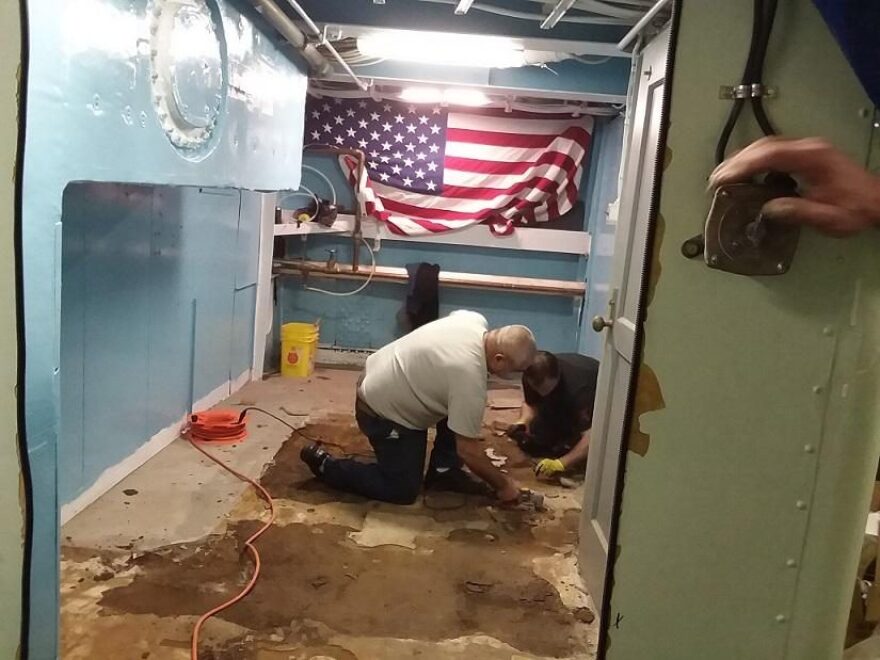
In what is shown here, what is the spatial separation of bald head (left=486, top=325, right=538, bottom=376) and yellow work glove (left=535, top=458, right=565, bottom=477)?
0.78 m

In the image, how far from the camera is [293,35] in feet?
9.39

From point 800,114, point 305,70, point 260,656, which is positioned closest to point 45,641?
point 260,656

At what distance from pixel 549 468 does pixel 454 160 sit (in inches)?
113

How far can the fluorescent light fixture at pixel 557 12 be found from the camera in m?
2.35

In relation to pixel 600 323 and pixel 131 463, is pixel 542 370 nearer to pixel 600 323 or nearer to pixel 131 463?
pixel 600 323

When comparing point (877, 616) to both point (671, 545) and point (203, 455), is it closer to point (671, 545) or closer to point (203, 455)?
point (671, 545)

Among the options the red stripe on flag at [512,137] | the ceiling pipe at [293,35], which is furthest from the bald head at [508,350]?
the red stripe on flag at [512,137]

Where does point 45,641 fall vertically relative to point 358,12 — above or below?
below

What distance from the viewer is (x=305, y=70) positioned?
3553 millimetres

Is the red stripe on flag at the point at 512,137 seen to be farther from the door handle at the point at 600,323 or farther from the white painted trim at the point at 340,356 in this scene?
the door handle at the point at 600,323

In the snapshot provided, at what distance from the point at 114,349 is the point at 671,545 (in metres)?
2.49

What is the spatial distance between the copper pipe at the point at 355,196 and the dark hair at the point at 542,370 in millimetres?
2399

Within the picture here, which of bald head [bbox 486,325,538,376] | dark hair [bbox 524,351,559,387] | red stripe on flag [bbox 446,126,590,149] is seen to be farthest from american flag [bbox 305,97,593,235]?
bald head [bbox 486,325,538,376]

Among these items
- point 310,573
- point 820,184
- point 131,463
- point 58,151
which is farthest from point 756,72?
point 131,463
